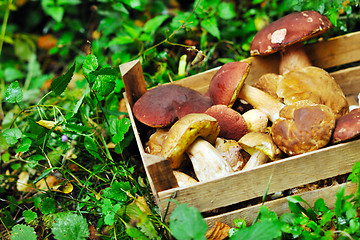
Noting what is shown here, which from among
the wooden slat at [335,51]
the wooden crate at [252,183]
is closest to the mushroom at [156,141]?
the wooden crate at [252,183]

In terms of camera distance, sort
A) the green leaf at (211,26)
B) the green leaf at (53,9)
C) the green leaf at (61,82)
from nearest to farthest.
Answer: the green leaf at (61,82)
the green leaf at (211,26)
the green leaf at (53,9)

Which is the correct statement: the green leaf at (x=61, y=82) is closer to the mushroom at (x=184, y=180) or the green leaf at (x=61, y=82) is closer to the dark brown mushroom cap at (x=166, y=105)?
the dark brown mushroom cap at (x=166, y=105)

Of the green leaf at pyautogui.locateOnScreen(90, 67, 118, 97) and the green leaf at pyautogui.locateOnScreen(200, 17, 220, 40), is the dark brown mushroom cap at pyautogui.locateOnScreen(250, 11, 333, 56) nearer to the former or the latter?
the green leaf at pyautogui.locateOnScreen(200, 17, 220, 40)

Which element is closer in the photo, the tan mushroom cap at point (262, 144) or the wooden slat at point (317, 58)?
the tan mushroom cap at point (262, 144)

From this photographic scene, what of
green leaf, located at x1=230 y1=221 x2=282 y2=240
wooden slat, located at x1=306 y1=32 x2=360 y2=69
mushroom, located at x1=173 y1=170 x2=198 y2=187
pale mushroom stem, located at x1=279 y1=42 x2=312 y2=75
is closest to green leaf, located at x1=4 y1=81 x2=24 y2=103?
mushroom, located at x1=173 y1=170 x2=198 y2=187

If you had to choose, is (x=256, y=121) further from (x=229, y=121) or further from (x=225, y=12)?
(x=225, y=12)

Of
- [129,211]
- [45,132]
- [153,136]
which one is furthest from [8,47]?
[129,211]
